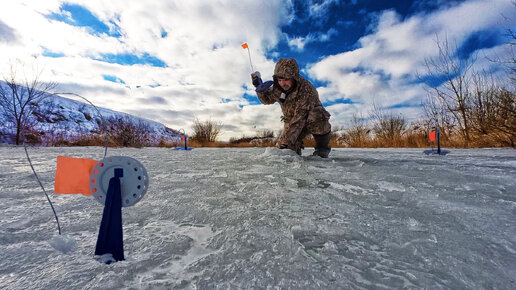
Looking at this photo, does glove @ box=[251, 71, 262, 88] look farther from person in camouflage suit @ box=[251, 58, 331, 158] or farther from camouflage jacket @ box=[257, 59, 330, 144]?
camouflage jacket @ box=[257, 59, 330, 144]

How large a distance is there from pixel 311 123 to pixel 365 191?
185 cm

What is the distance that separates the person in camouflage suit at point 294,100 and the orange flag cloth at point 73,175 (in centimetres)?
246

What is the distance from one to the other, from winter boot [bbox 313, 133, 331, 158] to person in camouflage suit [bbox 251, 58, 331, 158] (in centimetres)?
6

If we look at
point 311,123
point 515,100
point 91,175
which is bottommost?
point 91,175

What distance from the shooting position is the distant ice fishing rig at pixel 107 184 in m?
0.54

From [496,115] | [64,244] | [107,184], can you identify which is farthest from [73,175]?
[496,115]

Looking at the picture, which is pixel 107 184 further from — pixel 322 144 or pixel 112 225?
pixel 322 144

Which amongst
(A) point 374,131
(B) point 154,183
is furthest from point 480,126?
(B) point 154,183

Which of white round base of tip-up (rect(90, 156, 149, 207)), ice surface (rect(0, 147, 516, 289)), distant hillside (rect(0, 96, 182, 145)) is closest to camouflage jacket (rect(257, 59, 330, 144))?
ice surface (rect(0, 147, 516, 289))

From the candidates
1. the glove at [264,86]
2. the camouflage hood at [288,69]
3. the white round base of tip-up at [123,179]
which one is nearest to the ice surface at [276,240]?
the white round base of tip-up at [123,179]

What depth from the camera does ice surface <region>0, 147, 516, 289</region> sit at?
460 millimetres

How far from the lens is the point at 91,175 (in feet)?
1.89

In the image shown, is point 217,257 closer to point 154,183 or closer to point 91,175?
point 91,175

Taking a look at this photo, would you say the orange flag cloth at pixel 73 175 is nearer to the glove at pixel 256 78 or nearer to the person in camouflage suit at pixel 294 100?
the person in camouflage suit at pixel 294 100
